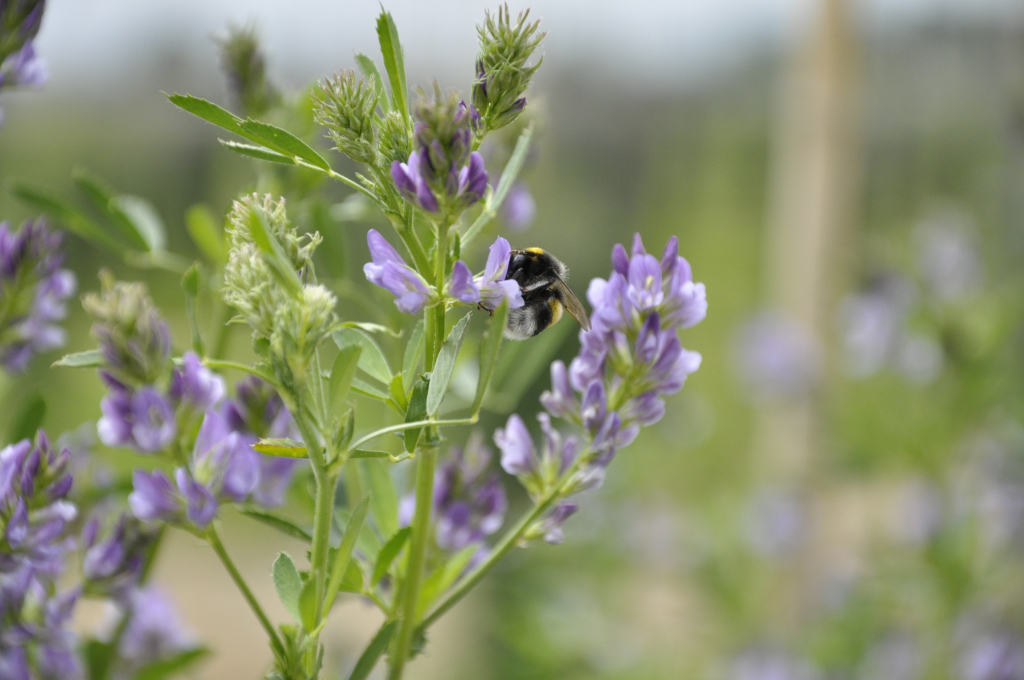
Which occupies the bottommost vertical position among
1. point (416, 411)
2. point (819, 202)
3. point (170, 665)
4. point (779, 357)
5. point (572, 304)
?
point (170, 665)

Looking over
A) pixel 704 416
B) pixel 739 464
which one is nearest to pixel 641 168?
pixel 739 464

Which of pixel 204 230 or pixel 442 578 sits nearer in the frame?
pixel 442 578

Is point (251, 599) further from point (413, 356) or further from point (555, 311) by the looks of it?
point (555, 311)

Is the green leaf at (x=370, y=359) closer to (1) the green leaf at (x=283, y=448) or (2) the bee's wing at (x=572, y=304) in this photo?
(1) the green leaf at (x=283, y=448)

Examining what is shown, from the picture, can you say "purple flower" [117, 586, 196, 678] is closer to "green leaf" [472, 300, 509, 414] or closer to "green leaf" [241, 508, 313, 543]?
"green leaf" [241, 508, 313, 543]

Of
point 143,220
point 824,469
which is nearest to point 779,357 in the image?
point 824,469

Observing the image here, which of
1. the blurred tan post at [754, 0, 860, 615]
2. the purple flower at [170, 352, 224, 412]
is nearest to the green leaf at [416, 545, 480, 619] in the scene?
the purple flower at [170, 352, 224, 412]
